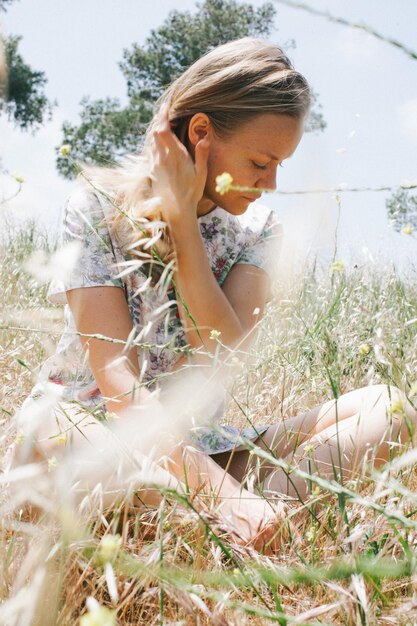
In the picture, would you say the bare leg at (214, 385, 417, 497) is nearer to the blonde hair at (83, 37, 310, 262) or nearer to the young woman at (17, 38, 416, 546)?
the young woman at (17, 38, 416, 546)

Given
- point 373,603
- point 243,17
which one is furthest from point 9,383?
point 243,17

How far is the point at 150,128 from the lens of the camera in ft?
5.56

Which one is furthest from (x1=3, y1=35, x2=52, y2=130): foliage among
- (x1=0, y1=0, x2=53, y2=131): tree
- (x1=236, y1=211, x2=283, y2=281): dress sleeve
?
(x1=236, y1=211, x2=283, y2=281): dress sleeve

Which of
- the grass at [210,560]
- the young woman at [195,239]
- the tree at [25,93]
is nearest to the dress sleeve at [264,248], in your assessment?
the young woman at [195,239]

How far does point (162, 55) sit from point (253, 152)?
12933 millimetres

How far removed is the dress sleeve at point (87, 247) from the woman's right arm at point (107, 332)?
20 millimetres

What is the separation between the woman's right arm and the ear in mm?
367

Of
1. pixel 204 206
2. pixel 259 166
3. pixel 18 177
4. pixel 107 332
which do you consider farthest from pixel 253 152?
pixel 18 177

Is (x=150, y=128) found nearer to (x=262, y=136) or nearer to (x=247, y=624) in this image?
(x=262, y=136)

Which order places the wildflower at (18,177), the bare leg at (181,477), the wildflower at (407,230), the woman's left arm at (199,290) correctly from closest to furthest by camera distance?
the wildflower at (407,230), the wildflower at (18,177), the bare leg at (181,477), the woman's left arm at (199,290)

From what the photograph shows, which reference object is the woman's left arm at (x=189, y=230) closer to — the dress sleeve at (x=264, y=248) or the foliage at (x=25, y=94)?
the dress sleeve at (x=264, y=248)

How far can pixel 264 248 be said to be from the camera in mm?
1853

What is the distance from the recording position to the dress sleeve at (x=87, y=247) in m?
1.53

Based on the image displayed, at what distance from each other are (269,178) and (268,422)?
2.02 ft
